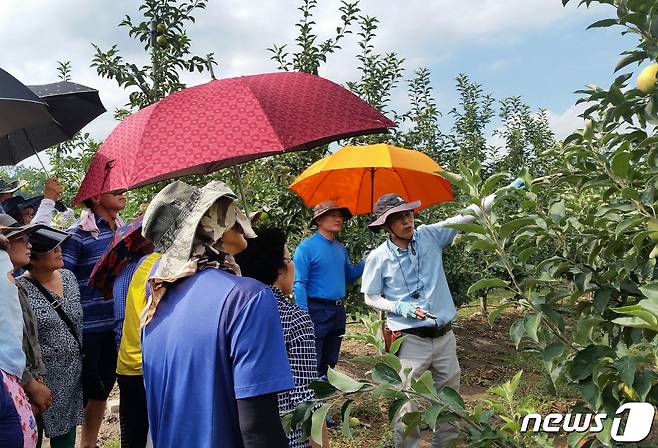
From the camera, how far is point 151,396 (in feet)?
5.04

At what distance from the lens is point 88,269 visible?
3.36 m

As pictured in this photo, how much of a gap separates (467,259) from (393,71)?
244 cm

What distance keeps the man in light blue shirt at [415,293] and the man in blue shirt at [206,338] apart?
1.77 metres

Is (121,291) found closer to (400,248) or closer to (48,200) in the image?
(48,200)

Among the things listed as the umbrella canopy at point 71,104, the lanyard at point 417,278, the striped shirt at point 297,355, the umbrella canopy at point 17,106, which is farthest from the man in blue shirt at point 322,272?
the striped shirt at point 297,355

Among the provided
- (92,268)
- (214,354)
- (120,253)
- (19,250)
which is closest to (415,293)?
(120,253)

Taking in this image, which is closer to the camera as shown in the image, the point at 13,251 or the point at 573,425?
the point at 573,425

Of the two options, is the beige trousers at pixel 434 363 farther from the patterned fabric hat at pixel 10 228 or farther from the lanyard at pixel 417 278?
the patterned fabric hat at pixel 10 228

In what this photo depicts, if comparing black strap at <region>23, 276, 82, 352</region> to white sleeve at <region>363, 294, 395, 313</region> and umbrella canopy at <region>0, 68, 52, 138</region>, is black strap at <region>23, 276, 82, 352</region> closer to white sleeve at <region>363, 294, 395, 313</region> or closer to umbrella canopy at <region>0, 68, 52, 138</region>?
umbrella canopy at <region>0, 68, 52, 138</region>

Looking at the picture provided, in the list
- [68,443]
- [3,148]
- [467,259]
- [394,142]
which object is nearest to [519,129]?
[467,259]

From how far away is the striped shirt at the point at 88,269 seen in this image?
10.9 ft

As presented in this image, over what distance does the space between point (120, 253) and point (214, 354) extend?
173cm

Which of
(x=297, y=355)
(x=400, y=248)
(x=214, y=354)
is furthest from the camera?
(x=400, y=248)

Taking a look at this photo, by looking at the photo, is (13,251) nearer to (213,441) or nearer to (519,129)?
(213,441)
